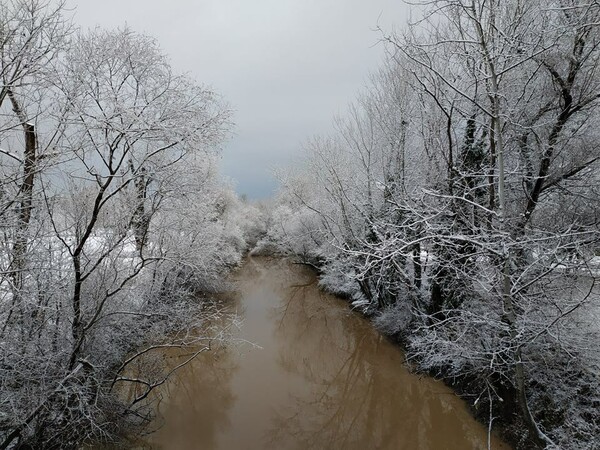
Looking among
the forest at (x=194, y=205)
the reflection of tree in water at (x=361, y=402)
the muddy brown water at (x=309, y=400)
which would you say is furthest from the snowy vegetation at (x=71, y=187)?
the reflection of tree in water at (x=361, y=402)

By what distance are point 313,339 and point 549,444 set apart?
287 inches

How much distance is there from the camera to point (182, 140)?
544 cm

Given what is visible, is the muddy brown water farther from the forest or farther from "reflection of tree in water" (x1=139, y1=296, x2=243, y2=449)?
the forest

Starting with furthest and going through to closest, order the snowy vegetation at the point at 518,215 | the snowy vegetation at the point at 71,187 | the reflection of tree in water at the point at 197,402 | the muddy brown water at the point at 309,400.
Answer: the muddy brown water at the point at 309,400, the reflection of tree in water at the point at 197,402, the snowy vegetation at the point at 518,215, the snowy vegetation at the point at 71,187

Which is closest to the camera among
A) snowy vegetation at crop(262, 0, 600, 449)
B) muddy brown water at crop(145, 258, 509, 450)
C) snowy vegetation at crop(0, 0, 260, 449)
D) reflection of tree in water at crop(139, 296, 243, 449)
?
snowy vegetation at crop(0, 0, 260, 449)

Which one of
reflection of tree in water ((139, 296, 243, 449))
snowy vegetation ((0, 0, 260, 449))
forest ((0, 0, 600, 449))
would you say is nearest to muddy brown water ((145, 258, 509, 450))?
reflection of tree in water ((139, 296, 243, 449))

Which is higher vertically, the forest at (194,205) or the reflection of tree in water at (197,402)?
the forest at (194,205)

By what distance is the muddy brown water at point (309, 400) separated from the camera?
22.1 ft

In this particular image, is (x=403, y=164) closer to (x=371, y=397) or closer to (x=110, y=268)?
(x=371, y=397)

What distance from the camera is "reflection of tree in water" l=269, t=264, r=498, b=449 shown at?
682 centimetres

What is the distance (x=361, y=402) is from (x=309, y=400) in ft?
3.73

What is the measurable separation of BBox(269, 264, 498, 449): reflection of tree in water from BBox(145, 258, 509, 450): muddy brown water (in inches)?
0.8

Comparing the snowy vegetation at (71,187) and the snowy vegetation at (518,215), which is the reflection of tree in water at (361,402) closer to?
the snowy vegetation at (518,215)

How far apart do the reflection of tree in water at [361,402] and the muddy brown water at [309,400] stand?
20 mm
